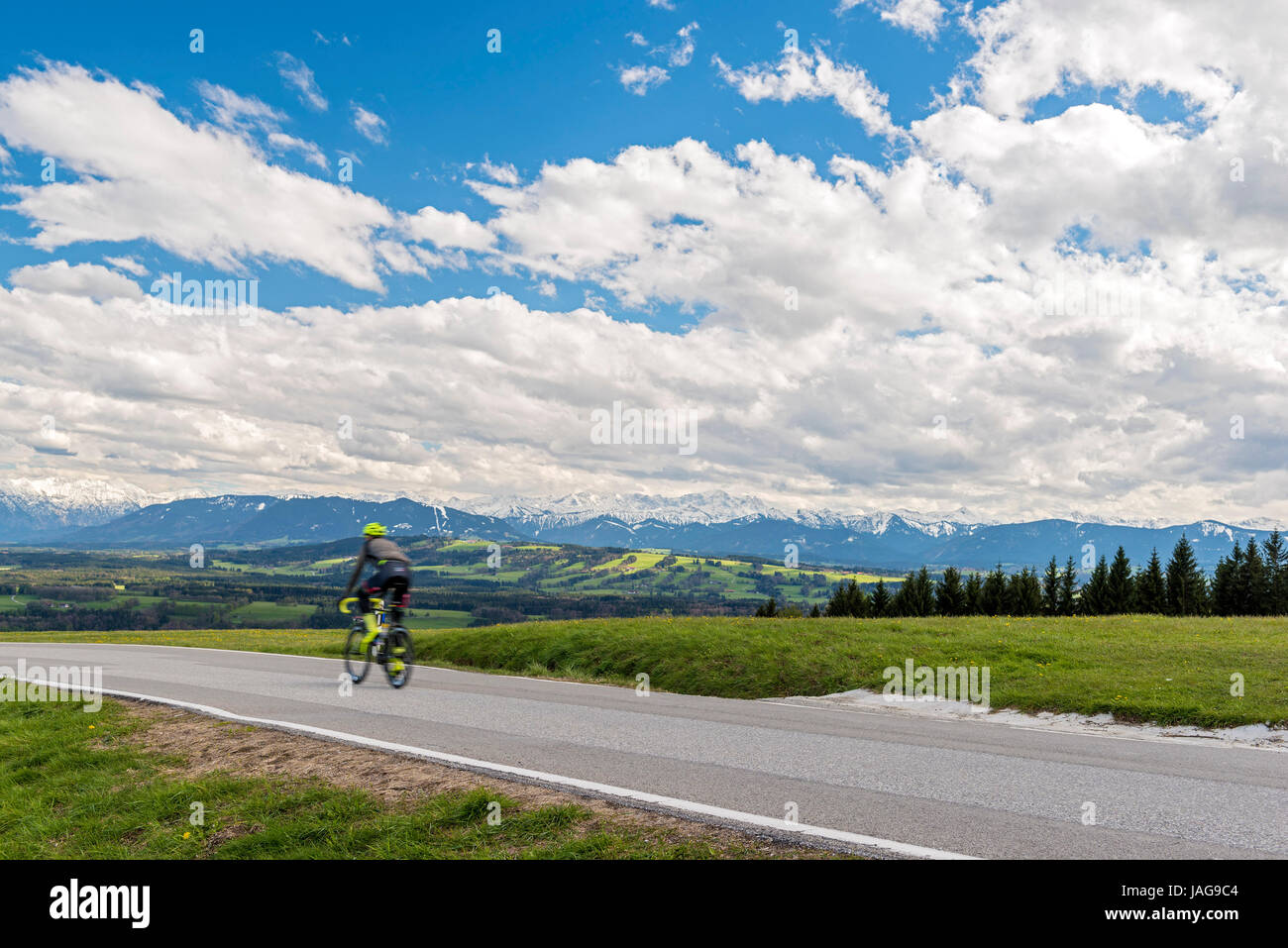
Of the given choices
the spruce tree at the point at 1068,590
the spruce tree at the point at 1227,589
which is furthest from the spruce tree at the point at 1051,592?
the spruce tree at the point at 1227,589

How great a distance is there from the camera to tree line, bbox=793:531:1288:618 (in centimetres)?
6788

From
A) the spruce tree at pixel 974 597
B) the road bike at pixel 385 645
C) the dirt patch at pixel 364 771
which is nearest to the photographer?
the dirt patch at pixel 364 771

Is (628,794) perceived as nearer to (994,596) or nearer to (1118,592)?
(994,596)

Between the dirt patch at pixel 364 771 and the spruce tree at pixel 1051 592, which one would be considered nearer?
the dirt patch at pixel 364 771

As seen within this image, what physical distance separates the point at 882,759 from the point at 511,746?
468cm

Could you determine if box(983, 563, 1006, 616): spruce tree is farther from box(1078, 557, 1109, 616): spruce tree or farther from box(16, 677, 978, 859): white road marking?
box(16, 677, 978, 859): white road marking

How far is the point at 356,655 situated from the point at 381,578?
1971 millimetres

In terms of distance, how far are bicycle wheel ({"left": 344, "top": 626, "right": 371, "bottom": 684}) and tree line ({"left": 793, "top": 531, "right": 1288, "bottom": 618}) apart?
165ft

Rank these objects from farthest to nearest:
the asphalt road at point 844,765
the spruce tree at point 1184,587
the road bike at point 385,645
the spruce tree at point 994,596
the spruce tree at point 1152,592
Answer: the spruce tree at point 994,596
the spruce tree at point 1152,592
the spruce tree at point 1184,587
the road bike at point 385,645
the asphalt road at point 844,765

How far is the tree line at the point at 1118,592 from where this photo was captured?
67875 mm

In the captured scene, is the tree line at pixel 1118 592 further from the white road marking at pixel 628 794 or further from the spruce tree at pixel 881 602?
the white road marking at pixel 628 794

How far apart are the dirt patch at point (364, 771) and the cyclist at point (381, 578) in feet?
11.5

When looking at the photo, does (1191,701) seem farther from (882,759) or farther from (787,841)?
(787,841)

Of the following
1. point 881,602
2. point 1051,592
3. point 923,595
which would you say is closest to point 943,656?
point 923,595
